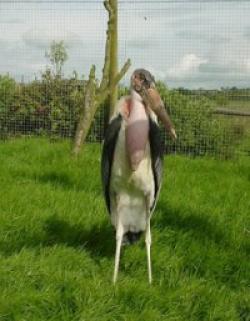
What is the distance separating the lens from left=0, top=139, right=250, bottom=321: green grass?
3732 mm

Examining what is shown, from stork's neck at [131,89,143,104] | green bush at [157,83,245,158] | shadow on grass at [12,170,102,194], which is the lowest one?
shadow on grass at [12,170,102,194]

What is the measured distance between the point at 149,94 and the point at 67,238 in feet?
3.98

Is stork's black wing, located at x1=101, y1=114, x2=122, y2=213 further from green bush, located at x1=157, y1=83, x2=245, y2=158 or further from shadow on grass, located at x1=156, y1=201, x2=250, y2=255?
green bush, located at x1=157, y1=83, x2=245, y2=158

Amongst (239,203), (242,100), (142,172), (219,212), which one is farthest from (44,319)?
(242,100)

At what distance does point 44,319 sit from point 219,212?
2598mm

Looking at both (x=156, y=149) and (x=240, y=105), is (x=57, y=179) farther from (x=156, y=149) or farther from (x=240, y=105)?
(x=240, y=105)

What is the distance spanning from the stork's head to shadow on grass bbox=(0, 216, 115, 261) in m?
1.04

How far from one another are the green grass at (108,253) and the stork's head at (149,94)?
0.97 m

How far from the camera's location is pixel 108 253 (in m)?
4.83

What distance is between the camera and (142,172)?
4.35 metres

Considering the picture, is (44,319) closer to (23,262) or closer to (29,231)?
(23,262)

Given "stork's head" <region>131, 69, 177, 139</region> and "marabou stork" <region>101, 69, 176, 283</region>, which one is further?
"stork's head" <region>131, 69, 177, 139</region>

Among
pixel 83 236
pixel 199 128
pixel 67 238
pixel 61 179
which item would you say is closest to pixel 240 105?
pixel 199 128

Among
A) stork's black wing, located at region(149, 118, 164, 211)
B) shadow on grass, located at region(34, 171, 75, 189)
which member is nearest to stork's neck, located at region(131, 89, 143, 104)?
stork's black wing, located at region(149, 118, 164, 211)
